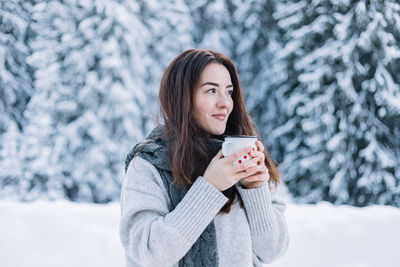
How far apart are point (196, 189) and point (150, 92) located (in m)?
8.60

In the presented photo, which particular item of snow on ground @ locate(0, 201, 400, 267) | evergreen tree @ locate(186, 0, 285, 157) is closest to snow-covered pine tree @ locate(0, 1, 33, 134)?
evergreen tree @ locate(186, 0, 285, 157)

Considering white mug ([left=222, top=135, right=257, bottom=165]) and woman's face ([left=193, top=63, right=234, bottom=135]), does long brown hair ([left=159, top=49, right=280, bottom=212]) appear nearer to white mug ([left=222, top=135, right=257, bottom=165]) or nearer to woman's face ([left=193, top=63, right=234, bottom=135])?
woman's face ([left=193, top=63, right=234, bottom=135])

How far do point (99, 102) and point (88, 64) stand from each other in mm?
849

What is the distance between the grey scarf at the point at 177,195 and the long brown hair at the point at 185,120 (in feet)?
0.09

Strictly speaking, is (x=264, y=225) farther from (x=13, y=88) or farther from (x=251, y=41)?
(x=251, y=41)

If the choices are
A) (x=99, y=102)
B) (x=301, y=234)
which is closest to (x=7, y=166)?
(x=99, y=102)

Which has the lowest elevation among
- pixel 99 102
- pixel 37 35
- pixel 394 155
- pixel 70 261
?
pixel 394 155

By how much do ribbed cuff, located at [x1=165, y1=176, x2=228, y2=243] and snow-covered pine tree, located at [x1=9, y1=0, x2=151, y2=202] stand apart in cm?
756

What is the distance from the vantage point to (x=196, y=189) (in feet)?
3.92

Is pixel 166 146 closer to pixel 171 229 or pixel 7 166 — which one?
pixel 171 229

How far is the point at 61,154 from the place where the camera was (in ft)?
27.9

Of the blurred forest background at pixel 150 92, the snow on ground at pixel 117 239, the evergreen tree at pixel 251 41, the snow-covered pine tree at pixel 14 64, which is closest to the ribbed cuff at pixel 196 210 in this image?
the snow on ground at pixel 117 239

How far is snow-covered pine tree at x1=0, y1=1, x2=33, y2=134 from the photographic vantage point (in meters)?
7.87

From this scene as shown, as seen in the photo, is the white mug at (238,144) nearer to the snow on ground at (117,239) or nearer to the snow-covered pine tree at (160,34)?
the snow on ground at (117,239)
